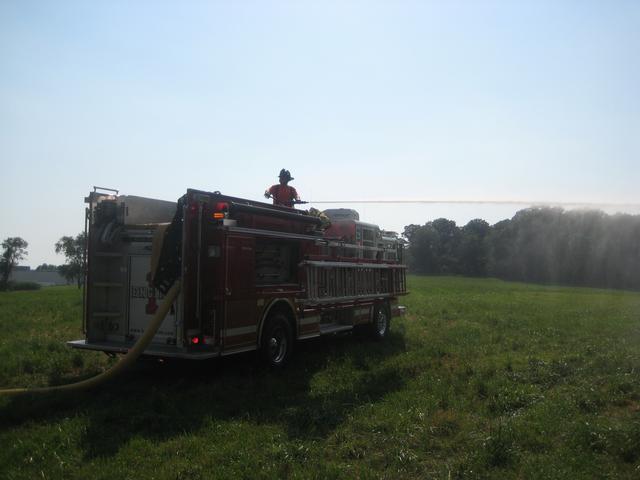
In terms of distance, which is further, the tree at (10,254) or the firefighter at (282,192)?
the tree at (10,254)

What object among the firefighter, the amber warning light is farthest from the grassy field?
the firefighter

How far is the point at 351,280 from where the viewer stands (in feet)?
40.8

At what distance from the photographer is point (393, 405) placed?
7.57 m

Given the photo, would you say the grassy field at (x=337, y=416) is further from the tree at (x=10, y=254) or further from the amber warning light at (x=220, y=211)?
the tree at (x=10, y=254)

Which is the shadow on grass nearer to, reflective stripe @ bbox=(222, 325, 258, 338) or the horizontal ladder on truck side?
reflective stripe @ bbox=(222, 325, 258, 338)

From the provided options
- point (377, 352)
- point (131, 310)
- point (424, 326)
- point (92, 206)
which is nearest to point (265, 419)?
point (131, 310)

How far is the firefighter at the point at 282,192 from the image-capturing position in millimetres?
12195

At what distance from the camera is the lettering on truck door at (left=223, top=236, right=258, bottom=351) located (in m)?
8.60

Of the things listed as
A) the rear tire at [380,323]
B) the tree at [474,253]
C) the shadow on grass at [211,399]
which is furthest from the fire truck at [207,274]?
the tree at [474,253]

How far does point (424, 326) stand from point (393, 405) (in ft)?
32.2

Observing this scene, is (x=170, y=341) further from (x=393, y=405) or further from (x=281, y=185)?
(x=281, y=185)

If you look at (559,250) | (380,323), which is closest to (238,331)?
(380,323)

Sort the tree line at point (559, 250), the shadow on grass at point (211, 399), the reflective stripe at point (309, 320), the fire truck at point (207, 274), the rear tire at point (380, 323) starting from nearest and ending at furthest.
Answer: the shadow on grass at point (211, 399), the fire truck at point (207, 274), the reflective stripe at point (309, 320), the rear tire at point (380, 323), the tree line at point (559, 250)

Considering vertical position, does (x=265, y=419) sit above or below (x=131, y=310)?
below
